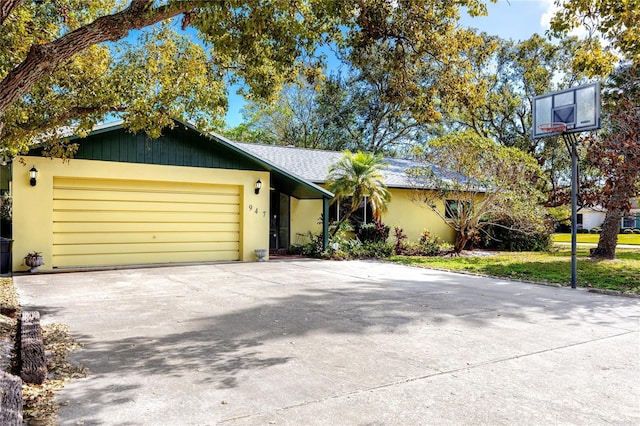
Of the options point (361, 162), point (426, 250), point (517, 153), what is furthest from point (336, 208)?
point (517, 153)

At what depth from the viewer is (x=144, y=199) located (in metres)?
13.1

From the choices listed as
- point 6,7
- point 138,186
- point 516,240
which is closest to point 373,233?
point 516,240

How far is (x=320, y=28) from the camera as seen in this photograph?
25.0ft

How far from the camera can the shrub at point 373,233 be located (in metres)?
17.5

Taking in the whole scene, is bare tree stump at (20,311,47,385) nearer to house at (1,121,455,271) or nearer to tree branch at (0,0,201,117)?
tree branch at (0,0,201,117)

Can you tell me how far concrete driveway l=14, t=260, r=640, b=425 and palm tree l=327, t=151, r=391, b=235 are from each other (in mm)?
6710

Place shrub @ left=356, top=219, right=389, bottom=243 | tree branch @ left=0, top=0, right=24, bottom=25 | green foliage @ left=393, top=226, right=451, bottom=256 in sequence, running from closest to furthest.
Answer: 1. tree branch @ left=0, top=0, right=24, bottom=25
2. green foliage @ left=393, top=226, right=451, bottom=256
3. shrub @ left=356, top=219, right=389, bottom=243

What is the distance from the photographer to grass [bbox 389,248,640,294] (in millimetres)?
10383

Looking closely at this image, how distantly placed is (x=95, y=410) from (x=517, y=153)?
15443 mm

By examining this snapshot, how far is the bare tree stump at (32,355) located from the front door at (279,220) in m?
11.4

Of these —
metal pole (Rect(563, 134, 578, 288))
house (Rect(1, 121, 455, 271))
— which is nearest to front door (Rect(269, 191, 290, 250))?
house (Rect(1, 121, 455, 271))

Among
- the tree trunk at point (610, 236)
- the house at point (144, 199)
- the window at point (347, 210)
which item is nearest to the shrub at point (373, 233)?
the window at point (347, 210)

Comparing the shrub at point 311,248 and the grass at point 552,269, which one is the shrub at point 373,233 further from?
the shrub at point 311,248

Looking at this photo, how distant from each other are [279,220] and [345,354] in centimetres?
1223
